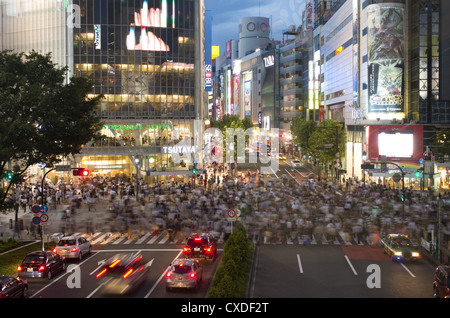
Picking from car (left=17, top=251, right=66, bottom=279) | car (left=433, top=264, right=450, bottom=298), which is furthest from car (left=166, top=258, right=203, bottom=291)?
car (left=433, top=264, right=450, bottom=298)

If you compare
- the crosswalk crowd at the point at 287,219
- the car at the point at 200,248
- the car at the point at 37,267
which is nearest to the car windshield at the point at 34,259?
the car at the point at 37,267

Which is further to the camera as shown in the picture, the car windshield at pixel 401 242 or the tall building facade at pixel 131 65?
the tall building facade at pixel 131 65

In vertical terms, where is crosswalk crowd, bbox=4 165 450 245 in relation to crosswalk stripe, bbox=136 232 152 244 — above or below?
above

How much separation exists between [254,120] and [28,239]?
147 m

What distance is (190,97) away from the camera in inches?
2842

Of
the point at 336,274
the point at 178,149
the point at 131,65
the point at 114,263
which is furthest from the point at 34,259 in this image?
the point at 131,65

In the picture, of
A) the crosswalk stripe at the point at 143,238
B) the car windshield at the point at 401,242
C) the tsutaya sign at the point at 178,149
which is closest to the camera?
the car windshield at the point at 401,242

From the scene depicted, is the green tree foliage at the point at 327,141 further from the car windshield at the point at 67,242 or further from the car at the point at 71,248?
the car windshield at the point at 67,242

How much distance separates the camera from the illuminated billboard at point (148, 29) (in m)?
68.9

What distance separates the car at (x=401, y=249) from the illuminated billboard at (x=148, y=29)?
2023 inches

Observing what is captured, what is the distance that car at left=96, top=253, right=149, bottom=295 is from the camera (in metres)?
17.5

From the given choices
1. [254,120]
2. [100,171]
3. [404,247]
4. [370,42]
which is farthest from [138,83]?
[254,120]

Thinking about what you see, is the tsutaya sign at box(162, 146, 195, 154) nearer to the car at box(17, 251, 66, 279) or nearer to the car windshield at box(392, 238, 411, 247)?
the car windshield at box(392, 238, 411, 247)

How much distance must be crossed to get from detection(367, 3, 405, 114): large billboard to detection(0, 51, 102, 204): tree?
4665cm
